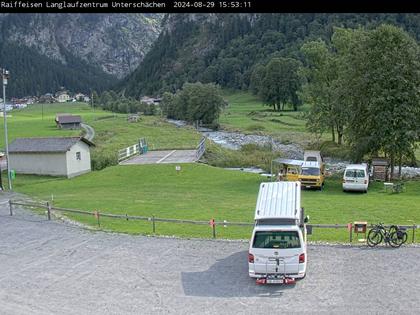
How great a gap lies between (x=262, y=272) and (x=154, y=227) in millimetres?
9937

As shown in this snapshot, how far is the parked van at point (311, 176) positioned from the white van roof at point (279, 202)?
62.0 feet

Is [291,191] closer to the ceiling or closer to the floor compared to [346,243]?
closer to the ceiling

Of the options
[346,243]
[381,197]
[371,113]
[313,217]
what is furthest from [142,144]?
[346,243]

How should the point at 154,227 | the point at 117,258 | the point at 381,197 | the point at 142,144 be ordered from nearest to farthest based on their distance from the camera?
the point at 117,258, the point at 154,227, the point at 381,197, the point at 142,144

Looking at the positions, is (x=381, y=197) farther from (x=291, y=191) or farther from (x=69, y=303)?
(x=69, y=303)

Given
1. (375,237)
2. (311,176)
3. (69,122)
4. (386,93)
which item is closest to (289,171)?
(311,176)

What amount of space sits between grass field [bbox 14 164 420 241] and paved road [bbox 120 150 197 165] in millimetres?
3812

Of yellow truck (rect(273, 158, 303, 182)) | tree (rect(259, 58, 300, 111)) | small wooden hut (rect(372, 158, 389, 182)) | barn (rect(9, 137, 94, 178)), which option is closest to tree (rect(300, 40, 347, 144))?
small wooden hut (rect(372, 158, 389, 182))

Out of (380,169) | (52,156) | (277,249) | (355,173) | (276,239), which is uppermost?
(276,239)

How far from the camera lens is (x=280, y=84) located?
14362cm

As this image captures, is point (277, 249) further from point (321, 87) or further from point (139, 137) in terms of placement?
point (139, 137)

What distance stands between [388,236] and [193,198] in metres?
17.3

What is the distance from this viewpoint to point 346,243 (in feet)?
81.9

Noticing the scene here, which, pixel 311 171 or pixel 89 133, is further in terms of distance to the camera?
pixel 89 133
